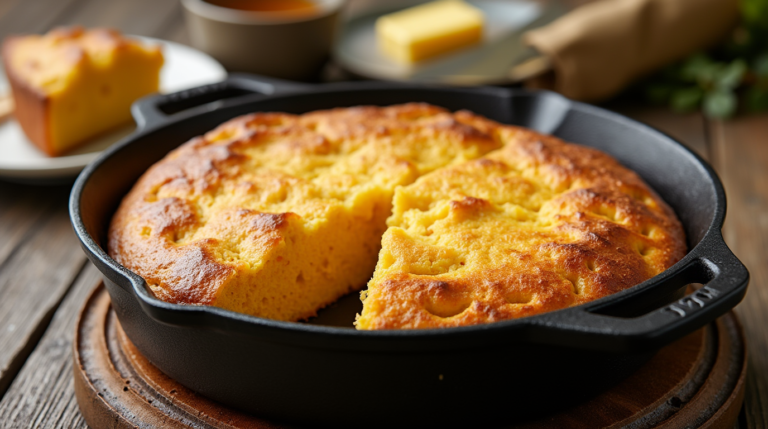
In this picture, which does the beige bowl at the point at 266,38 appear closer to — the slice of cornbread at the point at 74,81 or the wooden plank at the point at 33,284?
the slice of cornbread at the point at 74,81

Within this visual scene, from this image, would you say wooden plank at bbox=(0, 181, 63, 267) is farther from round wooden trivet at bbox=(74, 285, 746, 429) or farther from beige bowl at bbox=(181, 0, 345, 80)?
beige bowl at bbox=(181, 0, 345, 80)

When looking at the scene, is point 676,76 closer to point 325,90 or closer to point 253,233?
point 325,90

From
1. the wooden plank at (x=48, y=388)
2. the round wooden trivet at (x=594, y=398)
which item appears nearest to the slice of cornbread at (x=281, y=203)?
the round wooden trivet at (x=594, y=398)

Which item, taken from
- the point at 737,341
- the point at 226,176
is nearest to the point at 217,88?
the point at 226,176

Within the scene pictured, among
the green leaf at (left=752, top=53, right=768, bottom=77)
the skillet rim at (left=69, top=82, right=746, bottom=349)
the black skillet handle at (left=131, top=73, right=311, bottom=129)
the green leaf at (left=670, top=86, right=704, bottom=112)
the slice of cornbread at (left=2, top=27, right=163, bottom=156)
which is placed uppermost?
the skillet rim at (left=69, top=82, right=746, bottom=349)

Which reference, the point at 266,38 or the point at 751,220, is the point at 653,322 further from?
the point at 266,38

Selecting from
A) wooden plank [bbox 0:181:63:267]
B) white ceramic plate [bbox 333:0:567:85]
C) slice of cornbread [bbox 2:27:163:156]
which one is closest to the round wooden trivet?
wooden plank [bbox 0:181:63:267]
